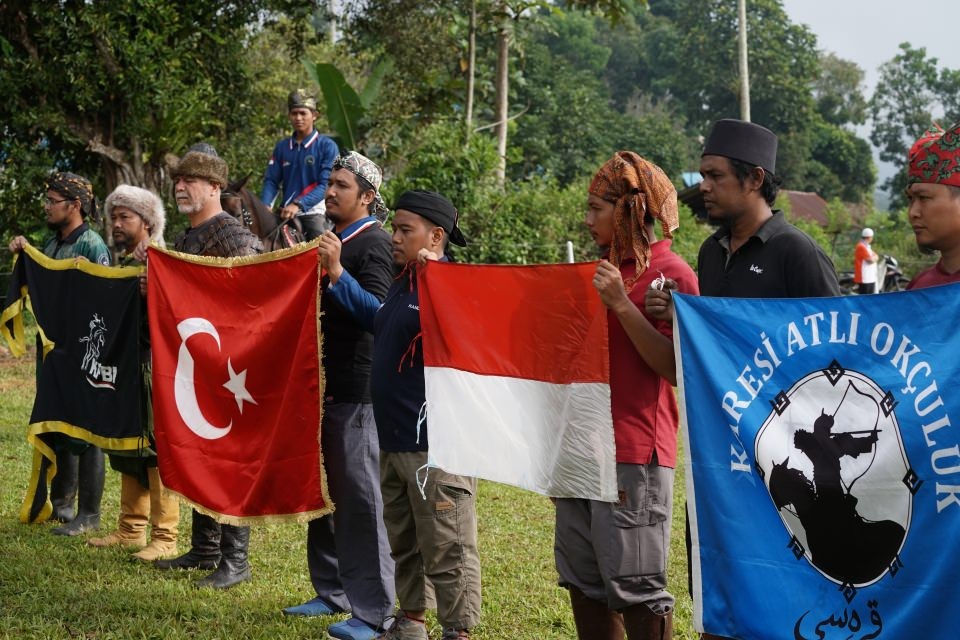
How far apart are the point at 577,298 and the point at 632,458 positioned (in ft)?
1.89

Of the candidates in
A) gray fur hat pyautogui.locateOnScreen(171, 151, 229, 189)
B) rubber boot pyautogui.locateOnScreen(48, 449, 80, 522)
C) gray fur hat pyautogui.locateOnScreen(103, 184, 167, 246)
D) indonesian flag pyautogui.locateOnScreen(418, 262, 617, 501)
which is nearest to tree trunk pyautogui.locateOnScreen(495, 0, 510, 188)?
rubber boot pyautogui.locateOnScreen(48, 449, 80, 522)

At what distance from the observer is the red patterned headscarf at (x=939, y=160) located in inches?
130

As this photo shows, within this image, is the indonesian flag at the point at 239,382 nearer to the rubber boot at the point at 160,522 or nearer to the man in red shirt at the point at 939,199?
the rubber boot at the point at 160,522

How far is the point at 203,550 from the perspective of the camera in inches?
246

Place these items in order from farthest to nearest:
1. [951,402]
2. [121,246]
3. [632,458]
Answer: [121,246] < [632,458] < [951,402]

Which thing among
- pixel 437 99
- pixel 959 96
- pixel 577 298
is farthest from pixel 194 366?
pixel 959 96

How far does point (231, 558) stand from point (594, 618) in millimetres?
2587

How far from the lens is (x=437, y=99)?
67.1 feet

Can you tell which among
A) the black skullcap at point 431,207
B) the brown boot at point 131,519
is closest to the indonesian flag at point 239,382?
the black skullcap at point 431,207

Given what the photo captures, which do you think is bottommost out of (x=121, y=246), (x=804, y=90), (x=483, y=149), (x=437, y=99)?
(x=121, y=246)

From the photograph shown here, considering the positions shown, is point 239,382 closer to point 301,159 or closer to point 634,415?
point 634,415

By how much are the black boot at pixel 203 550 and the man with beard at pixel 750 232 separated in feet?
10.9

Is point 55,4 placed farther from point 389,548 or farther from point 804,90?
point 804,90

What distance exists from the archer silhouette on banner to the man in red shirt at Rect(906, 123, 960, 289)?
0.49 metres
